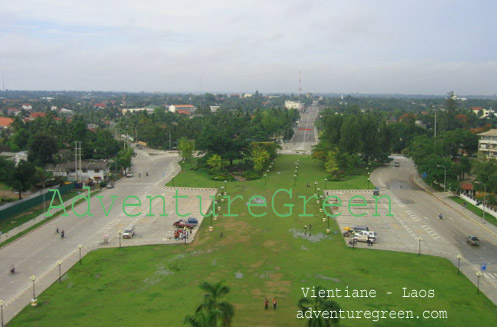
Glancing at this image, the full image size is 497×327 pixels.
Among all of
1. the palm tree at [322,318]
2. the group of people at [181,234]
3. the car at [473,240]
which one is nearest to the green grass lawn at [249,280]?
the group of people at [181,234]

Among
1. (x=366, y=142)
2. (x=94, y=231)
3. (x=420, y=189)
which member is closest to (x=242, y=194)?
(x=94, y=231)

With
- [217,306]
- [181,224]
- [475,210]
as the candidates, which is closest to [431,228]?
[475,210]

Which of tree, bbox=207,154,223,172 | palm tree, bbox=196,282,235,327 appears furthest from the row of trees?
palm tree, bbox=196,282,235,327

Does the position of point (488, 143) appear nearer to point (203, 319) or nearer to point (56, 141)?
point (203, 319)

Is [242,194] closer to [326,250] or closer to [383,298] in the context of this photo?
[326,250]

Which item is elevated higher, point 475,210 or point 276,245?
point 475,210

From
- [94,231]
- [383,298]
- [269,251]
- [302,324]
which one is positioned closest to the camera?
[302,324]

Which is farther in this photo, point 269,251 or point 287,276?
point 269,251

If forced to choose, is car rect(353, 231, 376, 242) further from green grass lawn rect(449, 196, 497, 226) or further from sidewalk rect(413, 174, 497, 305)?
green grass lawn rect(449, 196, 497, 226)
